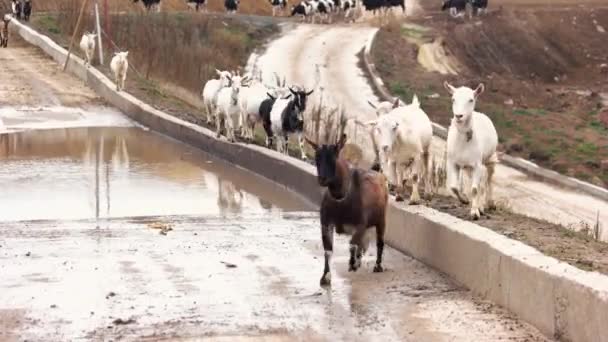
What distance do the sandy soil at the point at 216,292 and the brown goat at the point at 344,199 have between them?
452mm

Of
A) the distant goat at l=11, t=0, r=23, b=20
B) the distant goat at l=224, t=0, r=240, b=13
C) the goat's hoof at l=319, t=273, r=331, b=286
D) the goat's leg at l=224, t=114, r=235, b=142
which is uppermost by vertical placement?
the goat's hoof at l=319, t=273, r=331, b=286

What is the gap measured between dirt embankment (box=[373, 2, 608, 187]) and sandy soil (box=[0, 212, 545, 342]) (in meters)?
19.6

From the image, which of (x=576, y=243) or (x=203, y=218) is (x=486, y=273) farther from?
(x=203, y=218)

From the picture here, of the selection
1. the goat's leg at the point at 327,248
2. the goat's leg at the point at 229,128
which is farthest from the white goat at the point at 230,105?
the goat's leg at the point at 327,248

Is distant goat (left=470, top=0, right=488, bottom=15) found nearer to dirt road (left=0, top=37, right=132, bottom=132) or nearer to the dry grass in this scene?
the dry grass

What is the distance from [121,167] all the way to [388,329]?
487 inches

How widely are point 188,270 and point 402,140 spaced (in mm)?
3492

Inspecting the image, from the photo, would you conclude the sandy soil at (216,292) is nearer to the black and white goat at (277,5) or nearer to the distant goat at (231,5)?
the distant goat at (231,5)

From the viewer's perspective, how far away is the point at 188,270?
12.5 meters

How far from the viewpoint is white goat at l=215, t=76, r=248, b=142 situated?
23.4m

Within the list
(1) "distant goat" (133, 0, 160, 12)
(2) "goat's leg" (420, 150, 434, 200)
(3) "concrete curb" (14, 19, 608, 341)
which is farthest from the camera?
(1) "distant goat" (133, 0, 160, 12)

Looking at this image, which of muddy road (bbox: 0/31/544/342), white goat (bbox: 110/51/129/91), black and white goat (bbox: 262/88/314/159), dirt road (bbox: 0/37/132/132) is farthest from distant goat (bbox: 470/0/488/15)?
muddy road (bbox: 0/31/544/342)

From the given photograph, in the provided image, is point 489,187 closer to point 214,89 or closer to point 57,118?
point 214,89

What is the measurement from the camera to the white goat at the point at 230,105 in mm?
23406
